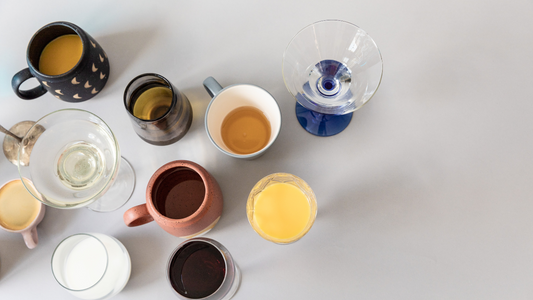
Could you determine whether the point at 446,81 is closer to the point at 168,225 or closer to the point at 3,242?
the point at 168,225

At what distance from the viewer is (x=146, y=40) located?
904 millimetres

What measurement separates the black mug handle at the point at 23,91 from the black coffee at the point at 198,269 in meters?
0.57

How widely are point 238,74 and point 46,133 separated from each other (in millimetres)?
496

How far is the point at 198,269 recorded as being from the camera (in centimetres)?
73

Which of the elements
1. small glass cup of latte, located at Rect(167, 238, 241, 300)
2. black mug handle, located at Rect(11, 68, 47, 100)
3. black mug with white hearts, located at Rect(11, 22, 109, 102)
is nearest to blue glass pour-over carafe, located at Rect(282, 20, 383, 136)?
small glass cup of latte, located at Rect(167, 238, 241, 300)

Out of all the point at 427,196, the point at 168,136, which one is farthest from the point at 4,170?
the point at 427,196

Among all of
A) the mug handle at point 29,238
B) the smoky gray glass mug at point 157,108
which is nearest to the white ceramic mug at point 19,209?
the mug handle at point 29,238

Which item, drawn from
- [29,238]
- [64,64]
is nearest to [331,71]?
[64,64]

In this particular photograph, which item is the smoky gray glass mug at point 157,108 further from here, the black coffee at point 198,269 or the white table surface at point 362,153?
the black coffee at point 198,269

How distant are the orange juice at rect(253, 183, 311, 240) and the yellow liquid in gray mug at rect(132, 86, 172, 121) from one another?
0.35 metres

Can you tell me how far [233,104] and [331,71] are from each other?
270 millimetres

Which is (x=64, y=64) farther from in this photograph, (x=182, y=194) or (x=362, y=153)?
(x=362, y=153)

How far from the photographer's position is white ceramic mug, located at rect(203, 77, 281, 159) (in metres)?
0.74

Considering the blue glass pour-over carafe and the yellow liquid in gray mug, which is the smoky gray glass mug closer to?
the yellow liquid in gray mug
